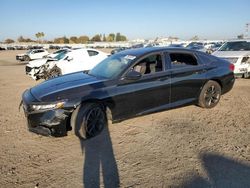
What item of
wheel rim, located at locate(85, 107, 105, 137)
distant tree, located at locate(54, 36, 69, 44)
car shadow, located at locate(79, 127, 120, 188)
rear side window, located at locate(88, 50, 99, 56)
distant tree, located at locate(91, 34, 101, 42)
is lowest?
car shadow, located at locate(79, 127, 120, 188)

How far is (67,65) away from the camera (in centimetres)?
1230

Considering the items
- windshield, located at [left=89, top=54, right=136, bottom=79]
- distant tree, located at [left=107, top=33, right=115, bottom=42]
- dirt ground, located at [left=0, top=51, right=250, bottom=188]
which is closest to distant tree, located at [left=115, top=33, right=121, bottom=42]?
distant tree, located at [left=107, top=33, right=115, bottom=42]

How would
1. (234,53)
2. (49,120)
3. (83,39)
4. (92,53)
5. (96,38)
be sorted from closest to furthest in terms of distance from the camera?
(49,120)
(234,53)
(92,53)
(83,39)
(96,38)

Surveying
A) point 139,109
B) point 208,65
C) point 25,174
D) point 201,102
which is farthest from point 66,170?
point 208,65

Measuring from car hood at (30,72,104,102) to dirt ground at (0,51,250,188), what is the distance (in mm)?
847

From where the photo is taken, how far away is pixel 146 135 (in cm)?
501

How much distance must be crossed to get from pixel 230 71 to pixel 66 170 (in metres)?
5.22

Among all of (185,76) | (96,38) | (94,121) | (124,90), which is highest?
(96,38)

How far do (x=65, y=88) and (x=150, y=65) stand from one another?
193 centimetres

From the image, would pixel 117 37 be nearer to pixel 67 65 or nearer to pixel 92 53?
pixel 92 53

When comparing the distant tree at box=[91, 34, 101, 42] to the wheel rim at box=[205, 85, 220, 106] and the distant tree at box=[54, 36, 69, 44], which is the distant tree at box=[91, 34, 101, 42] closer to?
the distant tree at box=[54, 36, 69, 44]

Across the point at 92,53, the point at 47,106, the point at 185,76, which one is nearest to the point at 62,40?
the point at 92,53

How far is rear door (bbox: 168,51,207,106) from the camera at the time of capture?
5.88 metres

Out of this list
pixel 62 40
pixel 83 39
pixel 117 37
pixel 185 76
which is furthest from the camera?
pixel 117 37
